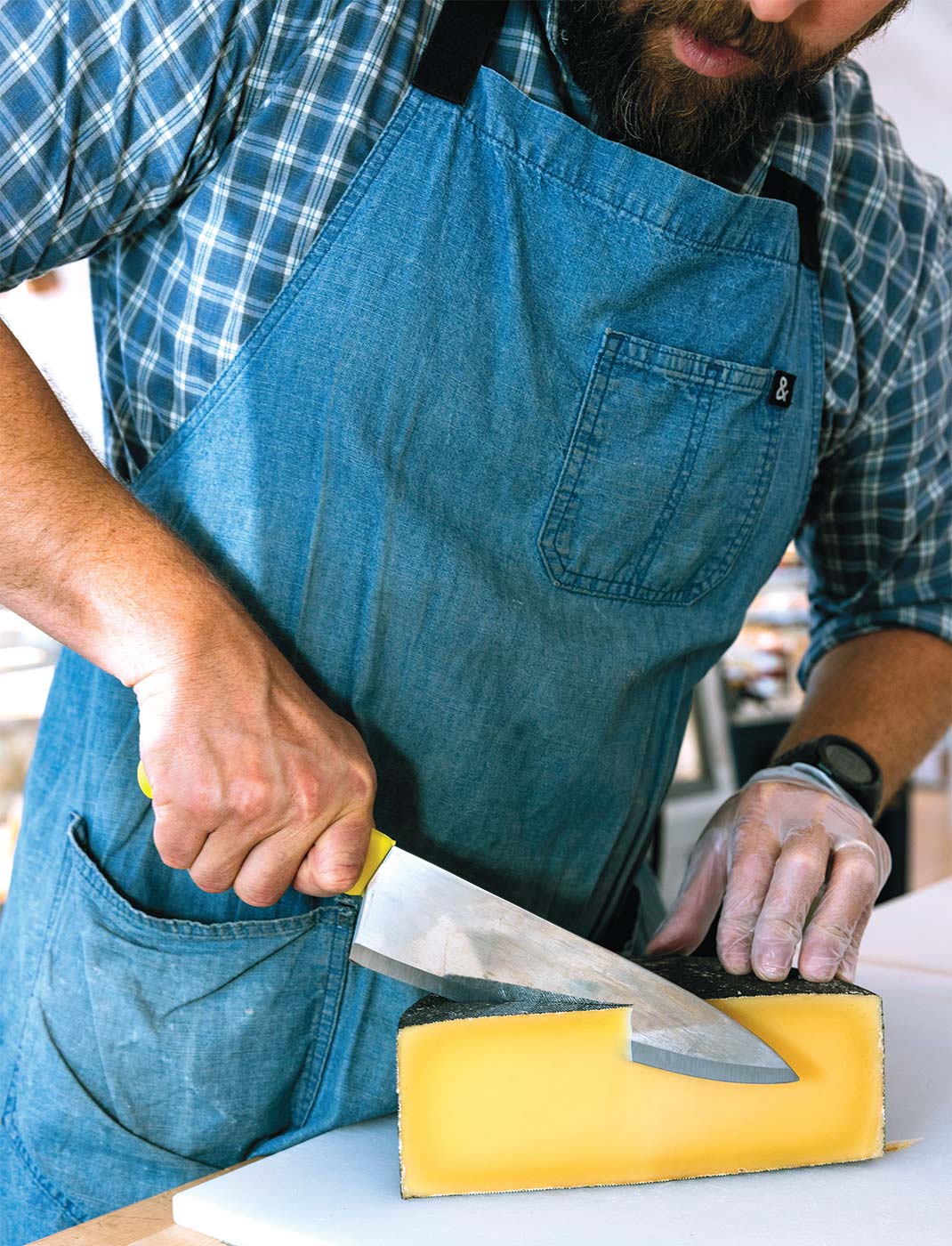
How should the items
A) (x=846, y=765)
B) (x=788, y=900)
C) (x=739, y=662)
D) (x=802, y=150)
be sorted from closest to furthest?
(x=788, y=900) → (x=802, y=150) → (x=846, y=765) → (x=739, y=662)

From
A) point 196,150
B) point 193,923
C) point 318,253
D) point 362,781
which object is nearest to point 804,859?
point 362,781

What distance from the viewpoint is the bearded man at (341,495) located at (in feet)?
2.68

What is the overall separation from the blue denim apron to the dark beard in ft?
0.18

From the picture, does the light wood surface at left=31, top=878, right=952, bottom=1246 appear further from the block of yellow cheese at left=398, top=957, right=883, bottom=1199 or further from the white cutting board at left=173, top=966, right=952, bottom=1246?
the block of yellow cheese at left=398, top=957, right=883, bottom=1199

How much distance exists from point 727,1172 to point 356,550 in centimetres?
55

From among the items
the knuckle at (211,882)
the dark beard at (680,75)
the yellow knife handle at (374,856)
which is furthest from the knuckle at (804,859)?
the dark beard at (680,75)

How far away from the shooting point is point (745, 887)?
40.5 inches

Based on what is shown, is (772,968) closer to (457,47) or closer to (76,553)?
(76,553)

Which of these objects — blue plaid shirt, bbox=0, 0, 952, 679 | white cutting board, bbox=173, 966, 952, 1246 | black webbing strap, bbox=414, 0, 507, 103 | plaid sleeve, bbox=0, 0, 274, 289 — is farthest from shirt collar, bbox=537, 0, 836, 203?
white cutting board, bbox=173, 966, 952, 1246

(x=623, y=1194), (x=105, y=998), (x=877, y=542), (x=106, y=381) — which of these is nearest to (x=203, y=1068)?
(x=105, y=998)

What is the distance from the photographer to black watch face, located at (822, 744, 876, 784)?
1.22m

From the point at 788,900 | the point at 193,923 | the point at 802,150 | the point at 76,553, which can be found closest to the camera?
the point at 76,553

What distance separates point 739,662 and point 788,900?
10.1 feet

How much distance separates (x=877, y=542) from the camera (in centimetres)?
138
